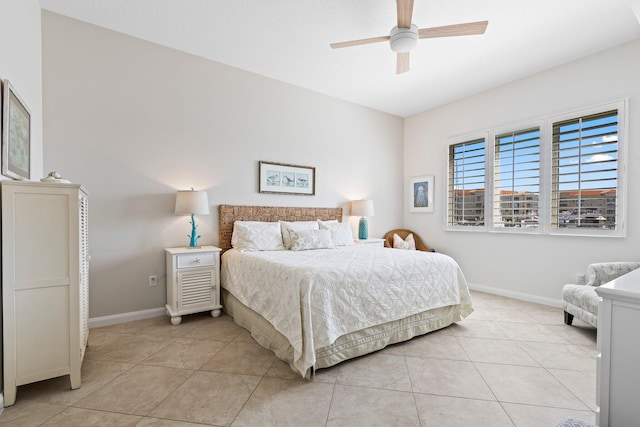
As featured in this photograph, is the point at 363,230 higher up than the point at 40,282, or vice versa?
the point at 363,230

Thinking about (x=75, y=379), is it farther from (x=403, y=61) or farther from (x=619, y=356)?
(x=403, y=61)

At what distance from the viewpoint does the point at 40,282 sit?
5.86ft

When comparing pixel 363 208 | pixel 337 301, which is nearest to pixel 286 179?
pixel 363 208

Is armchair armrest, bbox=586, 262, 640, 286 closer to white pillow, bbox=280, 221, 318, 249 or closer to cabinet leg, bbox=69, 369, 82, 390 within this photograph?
white pillow, bbox=280, 221, 318, 249

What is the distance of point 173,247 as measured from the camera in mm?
3377

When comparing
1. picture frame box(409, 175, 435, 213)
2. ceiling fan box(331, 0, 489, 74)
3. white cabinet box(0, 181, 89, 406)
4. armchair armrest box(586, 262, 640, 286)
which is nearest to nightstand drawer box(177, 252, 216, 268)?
white cabinet box(0, 181, 89, 406)

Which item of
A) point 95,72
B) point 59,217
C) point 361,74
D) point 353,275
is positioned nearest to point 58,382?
point 59,217

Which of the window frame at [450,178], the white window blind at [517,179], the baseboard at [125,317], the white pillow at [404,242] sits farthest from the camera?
the white pillow at [404,242]

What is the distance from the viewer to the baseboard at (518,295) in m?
3.61

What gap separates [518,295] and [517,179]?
1564mm

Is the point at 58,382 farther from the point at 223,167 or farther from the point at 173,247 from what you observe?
the point at 223,167

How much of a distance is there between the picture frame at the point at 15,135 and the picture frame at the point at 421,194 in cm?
502

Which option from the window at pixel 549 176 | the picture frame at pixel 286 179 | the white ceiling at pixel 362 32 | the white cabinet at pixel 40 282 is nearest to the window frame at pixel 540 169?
the window at pixel 549 176

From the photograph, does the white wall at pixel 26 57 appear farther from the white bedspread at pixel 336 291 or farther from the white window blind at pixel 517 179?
the white window blind at pixel 517 179
